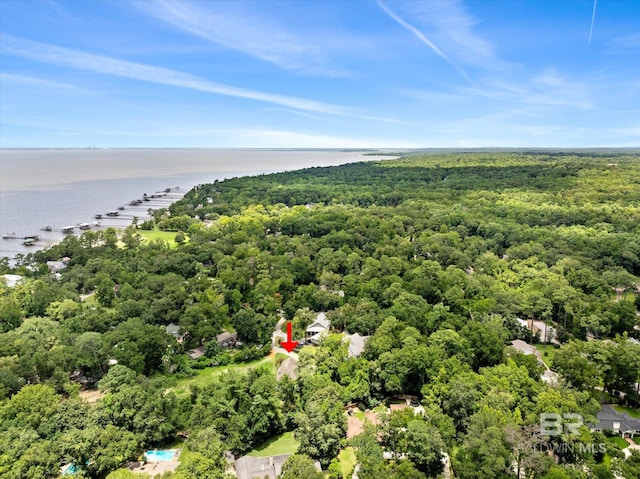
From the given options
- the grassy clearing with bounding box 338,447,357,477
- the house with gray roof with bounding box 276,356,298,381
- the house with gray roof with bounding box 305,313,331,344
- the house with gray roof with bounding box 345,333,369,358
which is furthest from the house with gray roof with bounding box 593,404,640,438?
the house with gray roof with bounding box 305,313,331,344

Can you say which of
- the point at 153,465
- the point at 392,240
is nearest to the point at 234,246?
the point at 392,240

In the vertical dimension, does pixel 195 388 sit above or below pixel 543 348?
above

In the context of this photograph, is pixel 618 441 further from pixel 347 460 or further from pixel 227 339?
pixel 227 339

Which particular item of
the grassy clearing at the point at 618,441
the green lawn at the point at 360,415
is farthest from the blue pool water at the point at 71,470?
the grassy clearing at the point at 618,441

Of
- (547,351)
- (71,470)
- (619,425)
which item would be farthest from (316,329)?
(619,425)

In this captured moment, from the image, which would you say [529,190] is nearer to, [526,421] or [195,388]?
[526,421]

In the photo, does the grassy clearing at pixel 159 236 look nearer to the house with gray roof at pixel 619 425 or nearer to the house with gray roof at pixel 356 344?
the house with gray roof at pixel 356 344

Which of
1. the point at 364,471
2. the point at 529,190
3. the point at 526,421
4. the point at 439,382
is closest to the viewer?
the point at 364,471
